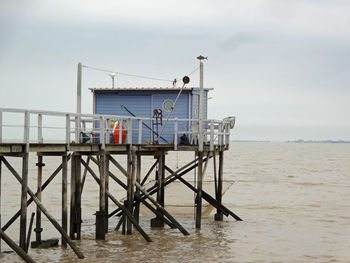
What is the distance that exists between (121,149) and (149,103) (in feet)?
17.4

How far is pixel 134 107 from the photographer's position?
26000 millimetres

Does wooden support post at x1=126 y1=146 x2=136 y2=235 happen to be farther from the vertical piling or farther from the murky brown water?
the vertical piling

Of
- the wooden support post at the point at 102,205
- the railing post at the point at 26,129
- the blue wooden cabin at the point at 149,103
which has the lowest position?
the wooden support post at the point at 102,205

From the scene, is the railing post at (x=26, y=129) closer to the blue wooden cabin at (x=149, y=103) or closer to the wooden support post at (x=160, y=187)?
the wooden support post at (x=160, y=187)

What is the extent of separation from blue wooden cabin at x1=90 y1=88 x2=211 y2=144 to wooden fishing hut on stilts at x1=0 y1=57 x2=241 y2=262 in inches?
1.6

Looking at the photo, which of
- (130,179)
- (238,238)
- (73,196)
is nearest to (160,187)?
(130,179)

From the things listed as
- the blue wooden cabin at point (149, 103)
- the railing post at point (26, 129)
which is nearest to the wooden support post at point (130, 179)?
the blue wooden cabin at point (149, 103)

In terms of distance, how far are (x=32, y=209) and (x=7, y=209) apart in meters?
1.50

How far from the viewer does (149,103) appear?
84.8 ft

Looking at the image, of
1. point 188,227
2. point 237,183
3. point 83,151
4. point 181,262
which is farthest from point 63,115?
point 237,183

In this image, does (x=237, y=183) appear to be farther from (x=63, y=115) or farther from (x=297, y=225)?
(x=63, y=115)

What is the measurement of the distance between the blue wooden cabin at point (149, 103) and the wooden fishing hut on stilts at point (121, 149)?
41mm

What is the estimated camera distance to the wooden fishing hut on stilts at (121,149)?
17094 millimetres

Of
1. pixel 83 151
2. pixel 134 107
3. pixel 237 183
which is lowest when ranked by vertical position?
pixel 237 183
